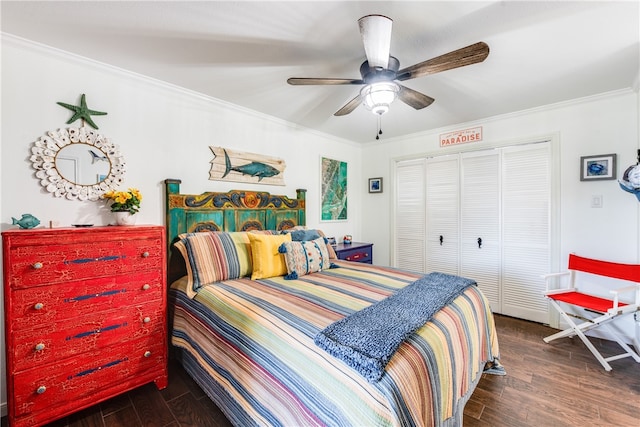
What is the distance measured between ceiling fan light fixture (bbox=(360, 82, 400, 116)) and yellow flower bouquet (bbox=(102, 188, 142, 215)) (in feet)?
6.32

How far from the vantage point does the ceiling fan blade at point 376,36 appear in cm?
133

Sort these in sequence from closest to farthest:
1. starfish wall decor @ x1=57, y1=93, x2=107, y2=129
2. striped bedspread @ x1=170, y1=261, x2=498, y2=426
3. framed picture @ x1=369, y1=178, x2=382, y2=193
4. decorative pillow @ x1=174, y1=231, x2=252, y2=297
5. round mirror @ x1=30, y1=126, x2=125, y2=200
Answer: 1. striped bedspread @ x1=170, y1=261, x2=498, y2=426
2. round mirror @ x1=30, y1=126, x2=125, y2=200
3. starfish wall decor @ x1=57, y1=93, x2=107, y2=129
4. decorative pillow @ x1=174, y1=231, x2=252, y2=297
5. framed picture @ x1=369, y1=178, x2=382, y2=193

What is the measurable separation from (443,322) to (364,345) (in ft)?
1.95

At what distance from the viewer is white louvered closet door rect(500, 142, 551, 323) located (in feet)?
9.91

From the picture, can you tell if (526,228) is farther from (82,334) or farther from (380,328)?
(82,334)

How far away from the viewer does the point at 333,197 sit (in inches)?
163

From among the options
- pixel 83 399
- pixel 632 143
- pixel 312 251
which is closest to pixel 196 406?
pixel 83 399

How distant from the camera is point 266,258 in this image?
7.73 feet

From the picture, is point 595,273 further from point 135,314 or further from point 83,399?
point 83,399

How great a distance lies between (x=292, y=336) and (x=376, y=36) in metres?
1.63

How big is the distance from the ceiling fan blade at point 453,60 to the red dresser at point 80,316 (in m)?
2.09

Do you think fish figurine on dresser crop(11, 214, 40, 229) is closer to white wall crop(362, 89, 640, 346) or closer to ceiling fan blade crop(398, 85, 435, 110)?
ceiling fan blade crop(398, 85, 435, 110)

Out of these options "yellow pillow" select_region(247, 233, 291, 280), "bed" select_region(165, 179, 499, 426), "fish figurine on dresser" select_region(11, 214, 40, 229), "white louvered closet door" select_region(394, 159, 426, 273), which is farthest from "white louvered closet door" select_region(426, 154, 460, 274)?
"fish figurine on dresser" select_region(11, 214, 40, 229)

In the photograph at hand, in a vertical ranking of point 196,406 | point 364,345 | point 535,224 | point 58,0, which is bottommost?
point 196,406
